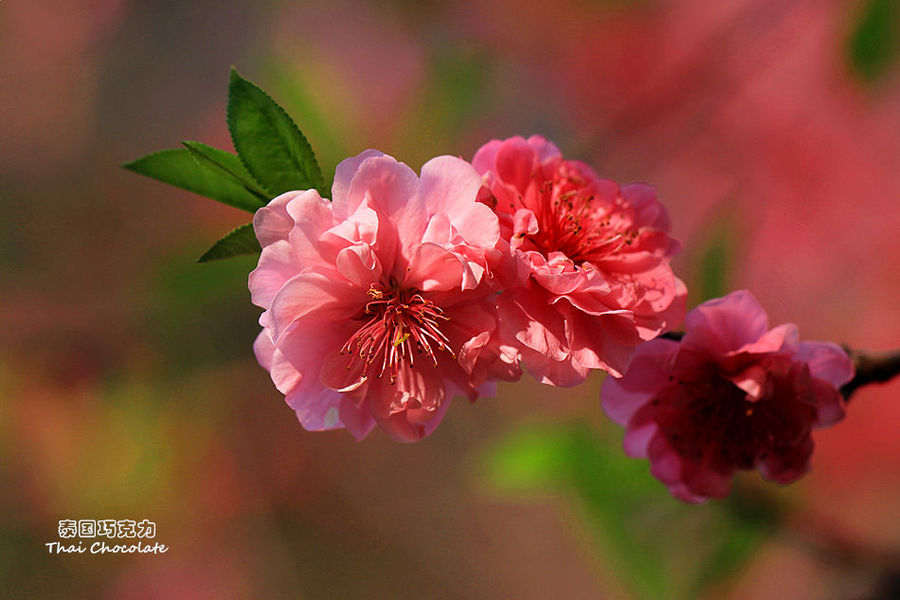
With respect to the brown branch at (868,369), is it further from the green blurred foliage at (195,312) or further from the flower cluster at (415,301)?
the green blurred foliage at (195,312)

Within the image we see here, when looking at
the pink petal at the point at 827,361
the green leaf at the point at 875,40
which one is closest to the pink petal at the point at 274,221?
the pink petal at the point at 827,361

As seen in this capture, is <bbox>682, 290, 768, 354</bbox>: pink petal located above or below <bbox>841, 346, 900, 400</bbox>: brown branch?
above

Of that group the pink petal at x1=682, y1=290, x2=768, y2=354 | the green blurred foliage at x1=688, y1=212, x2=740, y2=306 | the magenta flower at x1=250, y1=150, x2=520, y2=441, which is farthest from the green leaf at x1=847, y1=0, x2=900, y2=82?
the magenta flower at x1=250, y1=150, x2=520, y2=441

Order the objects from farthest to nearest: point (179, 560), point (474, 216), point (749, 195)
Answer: point (749, 195) → point (179, 560) → point (474, 216)

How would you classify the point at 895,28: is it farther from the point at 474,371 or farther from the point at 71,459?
the point at 71,459

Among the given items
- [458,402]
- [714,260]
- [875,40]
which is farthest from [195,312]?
[875,40]

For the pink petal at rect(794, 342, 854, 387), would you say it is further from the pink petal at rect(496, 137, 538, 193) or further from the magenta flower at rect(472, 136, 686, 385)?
the pink petal at rect(496, 137, 538, 193)

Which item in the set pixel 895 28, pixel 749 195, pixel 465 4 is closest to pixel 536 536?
pixel 749 195
